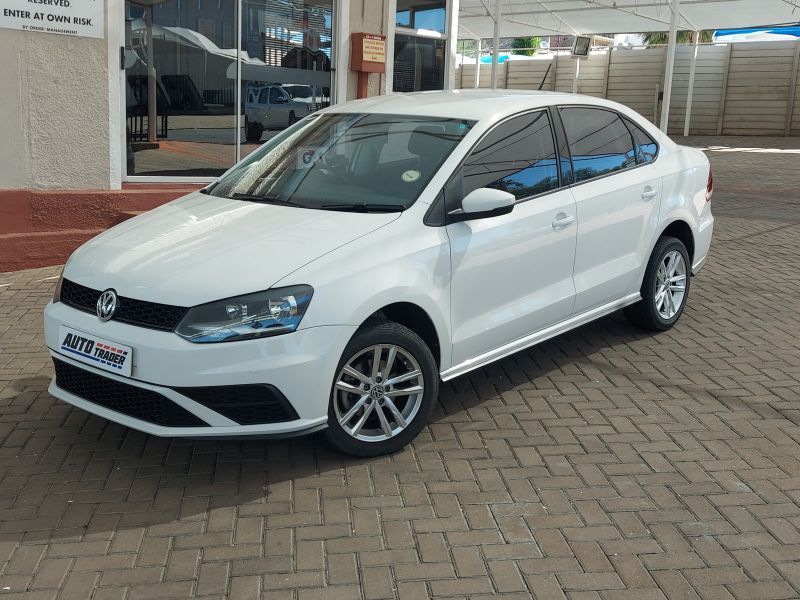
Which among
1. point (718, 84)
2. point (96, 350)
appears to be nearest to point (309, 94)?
point (96, 350)

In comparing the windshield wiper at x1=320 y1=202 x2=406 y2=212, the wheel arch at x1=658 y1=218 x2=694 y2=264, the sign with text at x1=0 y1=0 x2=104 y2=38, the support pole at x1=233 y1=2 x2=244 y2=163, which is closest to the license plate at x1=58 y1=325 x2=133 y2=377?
the windshield wiper at x1=320 y1=202 x2=406 y2=212

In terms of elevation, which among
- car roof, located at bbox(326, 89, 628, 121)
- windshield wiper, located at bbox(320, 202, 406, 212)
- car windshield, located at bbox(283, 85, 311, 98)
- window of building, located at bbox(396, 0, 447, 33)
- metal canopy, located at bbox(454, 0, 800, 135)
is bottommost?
windshield wiper, located at bbox(320, 202, 406, 212)

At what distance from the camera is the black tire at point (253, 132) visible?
32.3 ft

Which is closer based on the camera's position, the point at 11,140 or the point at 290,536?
the point at 290,536

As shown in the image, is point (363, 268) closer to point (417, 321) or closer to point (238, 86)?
point (417, 321)

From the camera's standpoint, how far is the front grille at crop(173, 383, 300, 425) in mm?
3791

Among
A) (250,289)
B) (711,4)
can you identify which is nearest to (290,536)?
(250,289)

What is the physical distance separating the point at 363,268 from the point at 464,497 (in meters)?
1.12

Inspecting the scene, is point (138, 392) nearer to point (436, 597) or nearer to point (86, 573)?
point (86, 573)

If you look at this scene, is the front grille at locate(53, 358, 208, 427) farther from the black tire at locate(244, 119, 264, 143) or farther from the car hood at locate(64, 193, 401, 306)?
the black tire at locate(244, 119, 264, 143)

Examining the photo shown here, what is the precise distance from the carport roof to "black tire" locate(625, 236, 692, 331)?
1570 cm

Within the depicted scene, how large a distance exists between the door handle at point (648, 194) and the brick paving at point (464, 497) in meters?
1.06

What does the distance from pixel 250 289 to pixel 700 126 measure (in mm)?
27894

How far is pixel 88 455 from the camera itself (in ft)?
14.2
